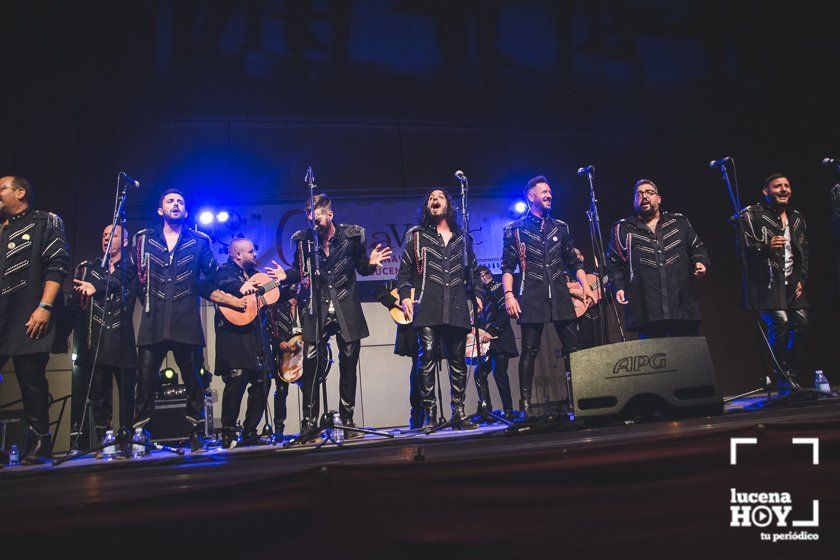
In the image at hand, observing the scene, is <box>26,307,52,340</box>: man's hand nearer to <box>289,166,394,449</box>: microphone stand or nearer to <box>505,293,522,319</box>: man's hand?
<box>289,166,394,449</box>: microphone stand

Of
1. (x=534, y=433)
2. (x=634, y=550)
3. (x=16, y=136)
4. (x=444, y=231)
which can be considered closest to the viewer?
(x=634, y=550)

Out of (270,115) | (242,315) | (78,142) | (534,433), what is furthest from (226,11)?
(534,433)

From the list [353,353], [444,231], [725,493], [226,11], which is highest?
[226,11]

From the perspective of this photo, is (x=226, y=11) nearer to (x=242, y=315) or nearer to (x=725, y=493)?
(x=242, y=315)

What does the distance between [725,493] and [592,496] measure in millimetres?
499

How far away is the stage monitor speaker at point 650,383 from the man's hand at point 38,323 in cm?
385

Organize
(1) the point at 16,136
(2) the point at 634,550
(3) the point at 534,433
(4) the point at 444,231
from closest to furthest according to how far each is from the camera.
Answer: (2) the point at 634,550 → (3) the point at 534,433 → (4) the point at 444,231 → (1) the point at 16,136

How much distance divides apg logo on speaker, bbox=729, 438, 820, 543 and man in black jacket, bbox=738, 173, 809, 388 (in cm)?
360

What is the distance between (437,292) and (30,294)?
10.4 ft

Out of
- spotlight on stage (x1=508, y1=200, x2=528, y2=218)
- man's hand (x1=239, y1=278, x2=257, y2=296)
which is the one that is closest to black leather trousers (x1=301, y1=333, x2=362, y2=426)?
man's hand (x1=239, y1=278, x2=257, y2=296)

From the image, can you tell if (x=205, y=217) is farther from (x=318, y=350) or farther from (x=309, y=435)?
(x=309, y=435)

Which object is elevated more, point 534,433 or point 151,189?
point 151,189

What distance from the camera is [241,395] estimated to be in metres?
5.50

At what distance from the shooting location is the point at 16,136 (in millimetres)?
7750
